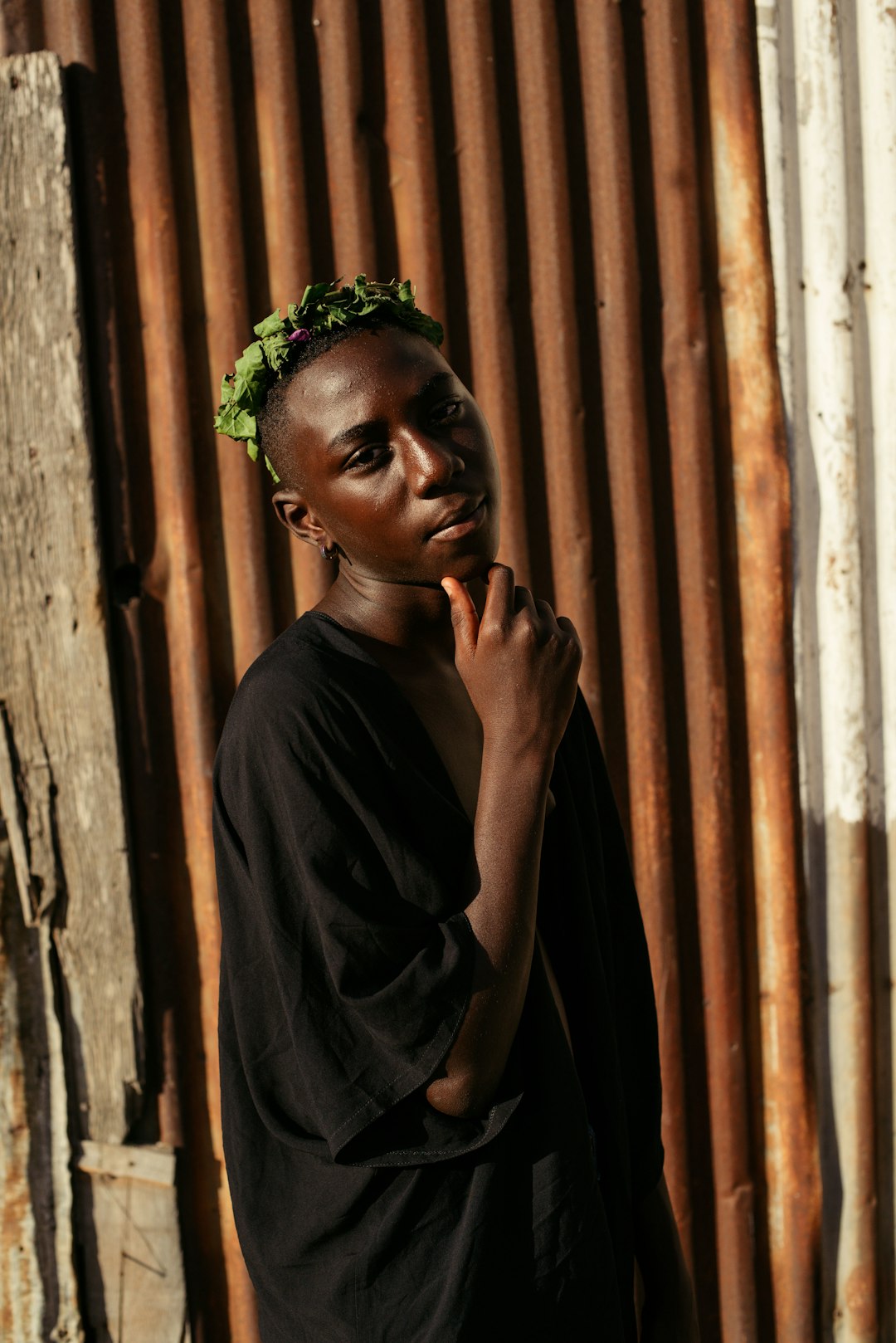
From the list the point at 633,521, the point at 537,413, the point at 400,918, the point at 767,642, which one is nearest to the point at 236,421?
the point at 400,918

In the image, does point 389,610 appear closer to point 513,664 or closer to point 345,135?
point 513,664

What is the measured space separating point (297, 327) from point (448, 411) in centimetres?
23

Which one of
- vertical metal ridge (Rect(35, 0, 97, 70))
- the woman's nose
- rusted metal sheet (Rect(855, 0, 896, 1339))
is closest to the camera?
the woman's nose

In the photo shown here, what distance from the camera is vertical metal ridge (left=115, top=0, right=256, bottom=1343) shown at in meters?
2.24

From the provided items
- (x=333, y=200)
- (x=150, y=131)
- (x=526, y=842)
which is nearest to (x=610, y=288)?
(x=333, y=200)

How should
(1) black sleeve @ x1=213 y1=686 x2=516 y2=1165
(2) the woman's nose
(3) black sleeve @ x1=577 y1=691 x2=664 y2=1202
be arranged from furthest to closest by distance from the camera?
(3) black sleeve @ x1=577 y1=691 x2=664 y2=1202
(2) the woman's nose
(1) black sleeve @ x1=213 y1=686 x2=516 y2=1165

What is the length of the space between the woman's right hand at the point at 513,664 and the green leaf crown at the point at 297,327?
0.37 meters

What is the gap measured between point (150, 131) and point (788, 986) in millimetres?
2350

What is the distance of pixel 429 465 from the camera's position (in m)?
1.34

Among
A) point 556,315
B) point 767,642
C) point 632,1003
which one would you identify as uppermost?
point 556,315

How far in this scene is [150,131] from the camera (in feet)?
7.35

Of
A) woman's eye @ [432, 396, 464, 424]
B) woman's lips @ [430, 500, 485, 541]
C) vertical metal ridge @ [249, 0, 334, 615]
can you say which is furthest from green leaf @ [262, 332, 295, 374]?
vertical metal ridge @ [249, 0, 334, 615]

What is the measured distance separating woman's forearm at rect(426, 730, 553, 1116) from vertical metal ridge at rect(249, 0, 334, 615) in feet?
3.66

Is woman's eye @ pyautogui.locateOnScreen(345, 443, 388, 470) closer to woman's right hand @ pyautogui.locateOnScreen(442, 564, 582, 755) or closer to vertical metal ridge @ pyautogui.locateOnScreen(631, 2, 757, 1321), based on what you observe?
woman's right hand @ pyautogui.locateOnScreen(442, 564, 582, 755)
